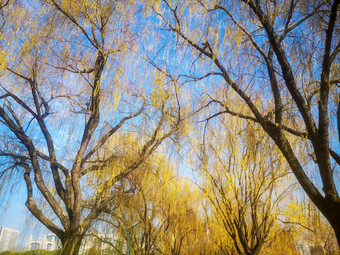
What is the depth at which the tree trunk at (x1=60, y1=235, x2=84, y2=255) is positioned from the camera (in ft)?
11.6

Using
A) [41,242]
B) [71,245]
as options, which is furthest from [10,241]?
[71,245]

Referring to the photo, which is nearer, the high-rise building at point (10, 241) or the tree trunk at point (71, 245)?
the tree trunk at point (71, 245)

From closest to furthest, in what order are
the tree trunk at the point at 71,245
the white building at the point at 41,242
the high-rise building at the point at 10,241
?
1. the tree trunk at the point at 71,245
2. the white building at the point at 41,242
3. the high-rise building at the point at 10,241

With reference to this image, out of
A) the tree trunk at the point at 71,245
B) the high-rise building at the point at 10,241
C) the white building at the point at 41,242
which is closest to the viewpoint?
the tree trunk at the point at 71,245

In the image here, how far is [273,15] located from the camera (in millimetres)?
2488

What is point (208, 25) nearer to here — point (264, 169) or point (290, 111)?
point (290, 111)

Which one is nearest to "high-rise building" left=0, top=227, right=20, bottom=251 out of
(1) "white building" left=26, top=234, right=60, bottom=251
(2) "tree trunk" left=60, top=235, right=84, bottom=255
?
(1) "white building" left=26, top=234, right=60, bottom=251

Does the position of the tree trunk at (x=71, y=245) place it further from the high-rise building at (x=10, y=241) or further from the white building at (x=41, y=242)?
the high-rise building at (x=10, y=241)

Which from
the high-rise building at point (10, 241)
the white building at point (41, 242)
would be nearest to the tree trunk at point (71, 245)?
the white building at point (41, 242)

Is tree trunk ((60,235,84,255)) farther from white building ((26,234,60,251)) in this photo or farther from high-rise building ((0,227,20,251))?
high-rise building ((0,227,20,251))

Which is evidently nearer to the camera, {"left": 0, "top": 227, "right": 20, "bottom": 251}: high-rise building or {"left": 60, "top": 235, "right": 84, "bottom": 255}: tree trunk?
{"left": 60, "top": 235, "right": 84, "bottom": 255}: tree trunk

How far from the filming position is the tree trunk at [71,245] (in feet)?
11.6

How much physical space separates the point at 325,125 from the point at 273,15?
1.23m

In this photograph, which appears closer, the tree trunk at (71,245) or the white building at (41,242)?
the tree trunk at (71,245)
